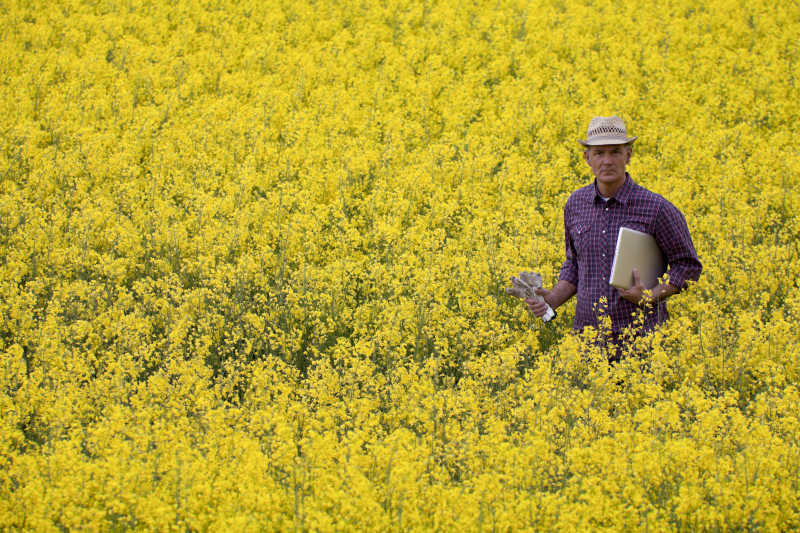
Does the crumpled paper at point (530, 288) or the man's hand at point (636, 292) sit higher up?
the man's hand at point (636, 292)

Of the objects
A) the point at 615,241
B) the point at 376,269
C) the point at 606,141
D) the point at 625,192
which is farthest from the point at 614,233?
the point at 376,269

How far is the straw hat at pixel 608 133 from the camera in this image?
4.96 meters

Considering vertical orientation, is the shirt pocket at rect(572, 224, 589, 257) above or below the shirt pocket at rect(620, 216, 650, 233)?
below

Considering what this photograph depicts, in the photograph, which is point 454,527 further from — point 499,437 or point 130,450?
point 130,450

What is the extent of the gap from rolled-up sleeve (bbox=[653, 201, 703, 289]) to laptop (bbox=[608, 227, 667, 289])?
0.08 m

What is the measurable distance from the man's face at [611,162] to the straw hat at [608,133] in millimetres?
49

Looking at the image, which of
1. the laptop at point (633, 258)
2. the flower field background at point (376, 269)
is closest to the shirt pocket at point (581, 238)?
the laptop at point (633, 258)

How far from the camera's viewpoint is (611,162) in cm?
502

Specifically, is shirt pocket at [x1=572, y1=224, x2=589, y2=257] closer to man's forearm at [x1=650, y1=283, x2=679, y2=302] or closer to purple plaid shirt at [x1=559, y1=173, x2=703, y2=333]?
purple plaid shirt at [x1=559, y1=173, x2=703, y2=333]

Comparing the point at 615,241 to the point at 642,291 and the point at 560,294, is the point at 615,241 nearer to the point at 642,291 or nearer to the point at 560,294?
the point at 642,291

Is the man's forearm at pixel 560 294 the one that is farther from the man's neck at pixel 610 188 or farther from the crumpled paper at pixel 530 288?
the man's neck at pixel 610 188

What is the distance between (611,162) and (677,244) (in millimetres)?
716

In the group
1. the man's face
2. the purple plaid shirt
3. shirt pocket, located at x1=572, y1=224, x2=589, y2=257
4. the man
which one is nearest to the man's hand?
the man

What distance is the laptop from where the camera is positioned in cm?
494
